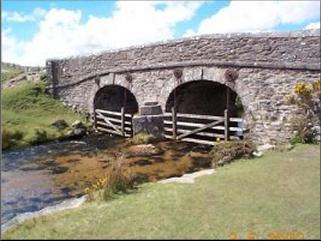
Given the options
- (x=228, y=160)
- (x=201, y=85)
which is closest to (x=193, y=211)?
(x=228, y=160)

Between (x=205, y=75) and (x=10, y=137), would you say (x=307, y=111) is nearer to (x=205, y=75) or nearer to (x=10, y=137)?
(x=205, y=75)

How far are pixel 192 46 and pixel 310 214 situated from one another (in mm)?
12469

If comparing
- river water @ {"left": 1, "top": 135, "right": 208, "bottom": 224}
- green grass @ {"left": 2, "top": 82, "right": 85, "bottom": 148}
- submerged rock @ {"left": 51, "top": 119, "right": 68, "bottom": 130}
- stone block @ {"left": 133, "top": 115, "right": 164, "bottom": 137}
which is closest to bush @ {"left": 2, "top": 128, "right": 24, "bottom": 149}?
green grass @ {"left": 2, "top": 82, "right": 85, "bottom": 148}

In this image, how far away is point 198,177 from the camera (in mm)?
11016

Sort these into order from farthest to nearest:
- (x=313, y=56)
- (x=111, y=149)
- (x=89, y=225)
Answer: (x=111, y=149), (x=313, y=56), (x=89, y=225)

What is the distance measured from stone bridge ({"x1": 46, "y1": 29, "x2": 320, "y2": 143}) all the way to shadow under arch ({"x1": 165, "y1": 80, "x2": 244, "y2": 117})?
0.05 m

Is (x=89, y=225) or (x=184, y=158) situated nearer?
(x=89, y=225)

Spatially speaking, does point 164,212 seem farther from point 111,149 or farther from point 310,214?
point 111,149

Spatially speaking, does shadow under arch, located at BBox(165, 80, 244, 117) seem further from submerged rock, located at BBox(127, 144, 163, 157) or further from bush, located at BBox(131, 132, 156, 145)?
submerged rock, located at BBox(127, 144, 163, 157)

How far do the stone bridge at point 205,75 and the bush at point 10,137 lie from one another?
5031 mm

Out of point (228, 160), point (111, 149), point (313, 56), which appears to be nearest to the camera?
point (228, 160)

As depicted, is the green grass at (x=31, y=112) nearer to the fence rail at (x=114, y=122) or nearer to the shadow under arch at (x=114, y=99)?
the fence rail at (x=114, y=122)

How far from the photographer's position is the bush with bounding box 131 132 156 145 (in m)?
20.1

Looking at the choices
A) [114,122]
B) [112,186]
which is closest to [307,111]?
[112,186]
